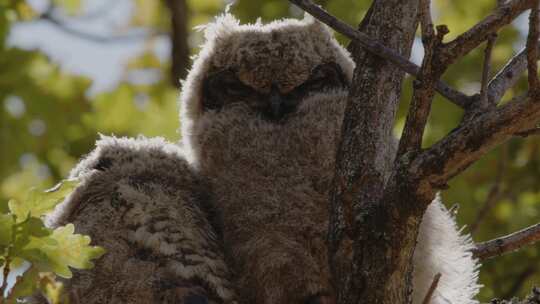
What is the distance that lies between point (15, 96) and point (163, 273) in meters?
4.44

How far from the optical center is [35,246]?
9.24 feet

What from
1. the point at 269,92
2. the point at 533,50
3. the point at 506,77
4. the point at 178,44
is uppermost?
the point at 178,44

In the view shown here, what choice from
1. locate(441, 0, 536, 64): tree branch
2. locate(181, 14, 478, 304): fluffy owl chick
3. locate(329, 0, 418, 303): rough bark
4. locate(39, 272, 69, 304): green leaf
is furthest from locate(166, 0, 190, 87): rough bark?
locate(39, 272, 69, 304): green leaf

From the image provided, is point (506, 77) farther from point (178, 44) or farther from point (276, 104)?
point (178, 44)

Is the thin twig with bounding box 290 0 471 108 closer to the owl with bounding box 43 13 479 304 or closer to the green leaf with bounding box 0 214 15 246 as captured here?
the owl with bounding box 43 13 479 304

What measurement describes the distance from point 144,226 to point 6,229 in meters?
0.86

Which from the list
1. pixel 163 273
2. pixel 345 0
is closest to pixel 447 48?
pixel 163 273

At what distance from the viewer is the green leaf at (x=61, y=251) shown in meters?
2.82

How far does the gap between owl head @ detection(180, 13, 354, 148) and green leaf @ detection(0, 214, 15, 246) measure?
163 centimetres

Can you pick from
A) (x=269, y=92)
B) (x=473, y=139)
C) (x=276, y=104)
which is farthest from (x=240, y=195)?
(x=473, y=139)

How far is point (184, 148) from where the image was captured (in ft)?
15.2

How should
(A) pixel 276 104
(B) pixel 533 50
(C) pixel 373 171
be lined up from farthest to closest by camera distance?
(A) pixel 276 104, (C) pixel 373 171, (B) pixel 533 50

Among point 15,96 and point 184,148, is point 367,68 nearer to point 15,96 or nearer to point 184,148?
point 184,148

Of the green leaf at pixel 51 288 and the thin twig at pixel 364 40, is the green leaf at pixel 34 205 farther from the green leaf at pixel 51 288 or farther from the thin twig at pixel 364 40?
the thin twig at pixel 364 40
